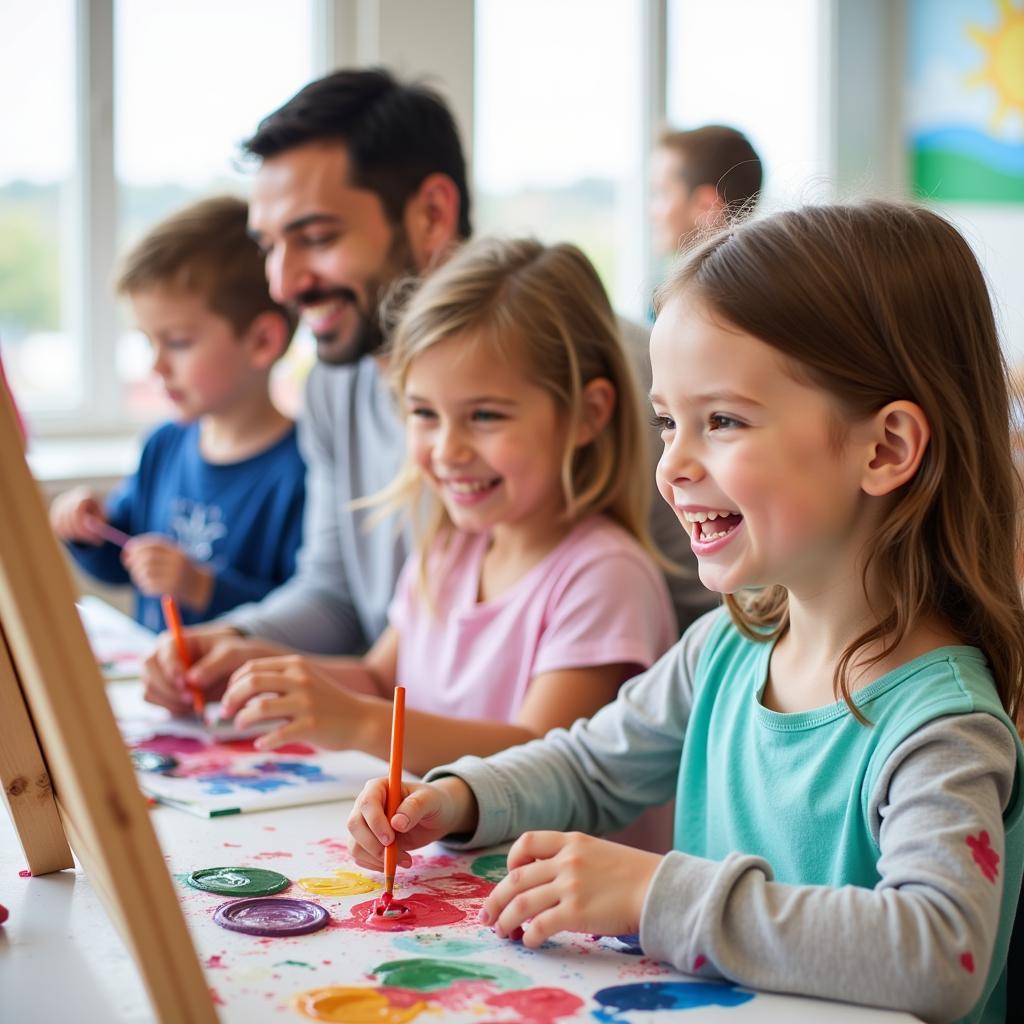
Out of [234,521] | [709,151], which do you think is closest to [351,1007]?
[234,521]

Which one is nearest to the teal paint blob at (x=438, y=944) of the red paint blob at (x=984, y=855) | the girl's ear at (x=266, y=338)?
the red paint blob at (x=984, y=855)

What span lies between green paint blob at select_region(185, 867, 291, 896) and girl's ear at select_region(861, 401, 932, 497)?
0.45 metres

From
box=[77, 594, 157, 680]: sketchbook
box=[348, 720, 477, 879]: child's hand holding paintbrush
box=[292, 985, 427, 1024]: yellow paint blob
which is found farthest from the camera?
box=[77, 594, 157, 680]: sketchbook

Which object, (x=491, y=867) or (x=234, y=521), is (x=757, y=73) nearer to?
(x=234, y=521)

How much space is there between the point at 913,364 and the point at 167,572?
127cm

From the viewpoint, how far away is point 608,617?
1.29 metres

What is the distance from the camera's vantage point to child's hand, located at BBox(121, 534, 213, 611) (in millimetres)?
1850

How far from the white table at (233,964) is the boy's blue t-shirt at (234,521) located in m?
1.19

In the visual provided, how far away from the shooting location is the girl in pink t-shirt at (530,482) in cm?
129

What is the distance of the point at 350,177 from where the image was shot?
1.79m

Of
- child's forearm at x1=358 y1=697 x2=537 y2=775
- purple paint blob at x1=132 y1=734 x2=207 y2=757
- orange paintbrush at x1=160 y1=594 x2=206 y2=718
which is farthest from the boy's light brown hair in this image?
child's forearm at x1=358 y1=697 x2=537 y2=775

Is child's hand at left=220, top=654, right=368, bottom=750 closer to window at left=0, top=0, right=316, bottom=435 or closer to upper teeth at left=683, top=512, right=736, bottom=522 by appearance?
upper teeth at left=683, top=512, right=736, bottom=522

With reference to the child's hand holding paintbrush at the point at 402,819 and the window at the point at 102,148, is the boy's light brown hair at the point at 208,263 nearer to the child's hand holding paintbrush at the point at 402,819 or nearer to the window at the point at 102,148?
the window at the point at 102,148

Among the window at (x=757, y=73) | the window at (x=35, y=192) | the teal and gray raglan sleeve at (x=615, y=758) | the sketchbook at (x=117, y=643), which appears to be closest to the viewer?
the teal and gray raglan sleeve at (x=615, y=758)
